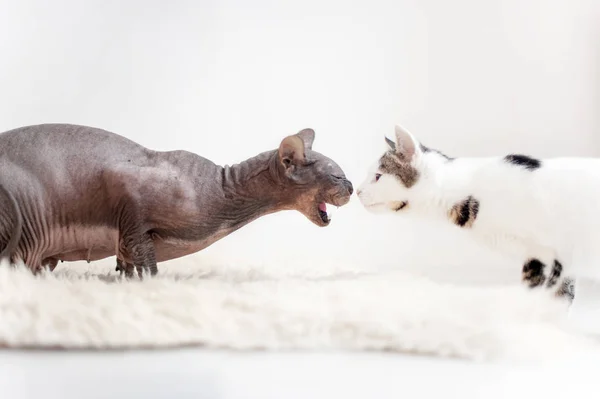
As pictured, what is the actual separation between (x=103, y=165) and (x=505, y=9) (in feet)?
4.14

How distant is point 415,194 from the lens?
1.28 m

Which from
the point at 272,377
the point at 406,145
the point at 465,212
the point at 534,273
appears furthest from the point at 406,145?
the point at 272,377

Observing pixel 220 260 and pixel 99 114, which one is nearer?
pixel 220 260

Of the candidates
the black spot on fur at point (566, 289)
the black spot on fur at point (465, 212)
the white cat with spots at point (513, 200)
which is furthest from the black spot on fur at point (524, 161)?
the black spot on fur at point (566, 289)

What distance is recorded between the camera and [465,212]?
1.23 meters

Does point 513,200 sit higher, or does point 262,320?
point 513,200

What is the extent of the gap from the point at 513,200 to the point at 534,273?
0.15m

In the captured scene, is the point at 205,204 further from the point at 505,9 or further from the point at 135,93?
the point at 505,9

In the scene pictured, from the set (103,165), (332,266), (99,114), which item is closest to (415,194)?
(332,266)

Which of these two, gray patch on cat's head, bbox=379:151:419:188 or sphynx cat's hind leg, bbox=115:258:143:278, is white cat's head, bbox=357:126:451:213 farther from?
sphynx cat's hind leg, bbox=115:258:143:278

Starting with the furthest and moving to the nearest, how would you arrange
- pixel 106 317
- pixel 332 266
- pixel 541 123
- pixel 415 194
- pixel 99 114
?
pixel 541 123, pixel 99 114, pixel 332 266, pixel 415 194, pixel 106 317

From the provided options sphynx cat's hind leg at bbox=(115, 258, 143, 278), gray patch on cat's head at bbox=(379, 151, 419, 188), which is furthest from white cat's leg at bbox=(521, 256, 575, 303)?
sphynx cat's hind leg at bbox=(115, 258, 143, 278)

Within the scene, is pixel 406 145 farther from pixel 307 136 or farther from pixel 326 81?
pixel 326 81

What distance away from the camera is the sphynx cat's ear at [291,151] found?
1.16m
